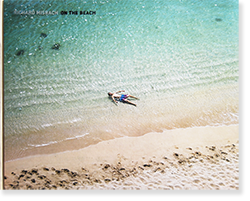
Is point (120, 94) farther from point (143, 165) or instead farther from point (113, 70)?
point (143, 165)

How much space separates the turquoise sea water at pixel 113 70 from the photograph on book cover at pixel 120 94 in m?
0.03

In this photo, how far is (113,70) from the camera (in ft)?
19.9

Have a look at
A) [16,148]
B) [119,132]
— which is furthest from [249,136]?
[16,148]

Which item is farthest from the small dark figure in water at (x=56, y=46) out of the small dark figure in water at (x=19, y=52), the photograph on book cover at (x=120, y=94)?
the small dark figure in water at (x=19, y=52)

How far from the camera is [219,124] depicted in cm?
523

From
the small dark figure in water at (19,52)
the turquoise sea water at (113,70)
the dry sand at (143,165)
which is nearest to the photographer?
the dry sand at (143,165)

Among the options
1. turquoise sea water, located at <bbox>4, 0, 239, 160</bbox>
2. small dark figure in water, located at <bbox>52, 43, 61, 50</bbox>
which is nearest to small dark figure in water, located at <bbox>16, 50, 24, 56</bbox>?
turquoise sea water, located at <bbox>4, 0, 239, 160</bbox>

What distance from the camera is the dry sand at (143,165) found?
4348mm

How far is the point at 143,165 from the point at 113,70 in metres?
2.86

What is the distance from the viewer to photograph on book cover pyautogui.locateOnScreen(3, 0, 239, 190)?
452 centimetres

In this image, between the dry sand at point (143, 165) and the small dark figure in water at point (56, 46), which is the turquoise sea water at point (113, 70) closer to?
the small dark figure in water at point (56, 46)
